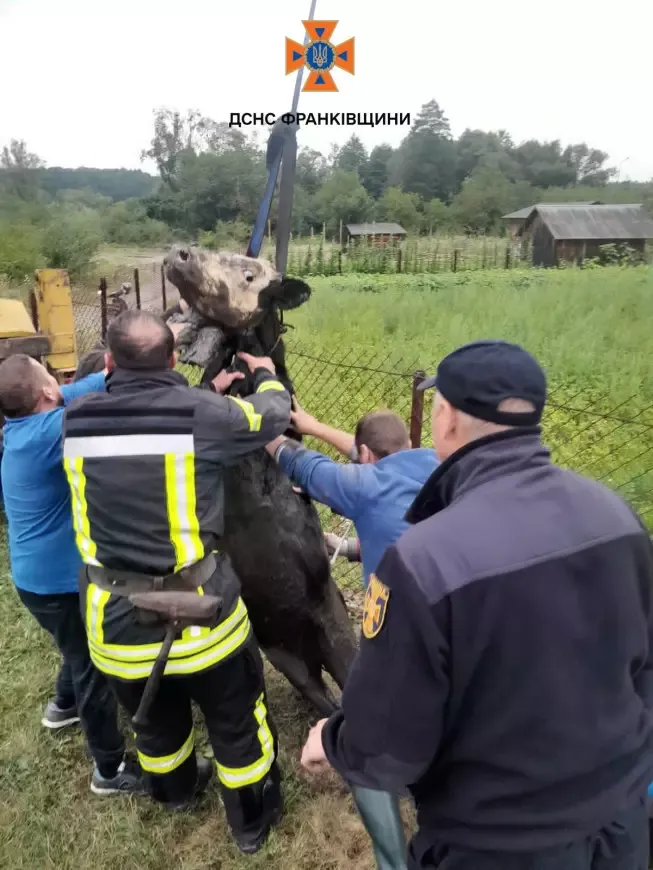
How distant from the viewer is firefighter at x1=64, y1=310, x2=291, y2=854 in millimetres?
2100

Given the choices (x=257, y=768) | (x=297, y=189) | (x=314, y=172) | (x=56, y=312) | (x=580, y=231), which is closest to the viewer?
(x=257, y=768)

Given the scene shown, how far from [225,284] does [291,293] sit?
1.05 ft

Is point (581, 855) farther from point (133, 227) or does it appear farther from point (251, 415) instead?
point (133, 227)

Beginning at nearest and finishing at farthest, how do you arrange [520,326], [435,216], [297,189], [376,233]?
[520,326] < [297,189] < [376,233] < [435,216]

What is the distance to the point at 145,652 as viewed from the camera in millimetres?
2248

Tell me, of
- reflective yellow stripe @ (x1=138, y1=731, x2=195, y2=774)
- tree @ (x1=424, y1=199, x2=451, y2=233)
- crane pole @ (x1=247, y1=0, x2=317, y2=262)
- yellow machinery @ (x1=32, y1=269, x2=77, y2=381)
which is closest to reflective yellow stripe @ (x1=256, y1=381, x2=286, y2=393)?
crane pole @ (x1=247, y1=0, x2=317, y2=262)

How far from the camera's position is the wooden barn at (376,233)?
30.1m

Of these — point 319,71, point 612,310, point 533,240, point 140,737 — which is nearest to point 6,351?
point 319,71

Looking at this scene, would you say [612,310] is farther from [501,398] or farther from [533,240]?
[533,240]

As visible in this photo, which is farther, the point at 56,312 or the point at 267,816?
the point at 56,312

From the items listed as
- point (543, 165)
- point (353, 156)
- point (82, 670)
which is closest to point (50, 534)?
point (82, 670)

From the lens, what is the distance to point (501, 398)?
4.22 feet

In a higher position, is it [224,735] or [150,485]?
[150,485]

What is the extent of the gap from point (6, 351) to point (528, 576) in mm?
5413
